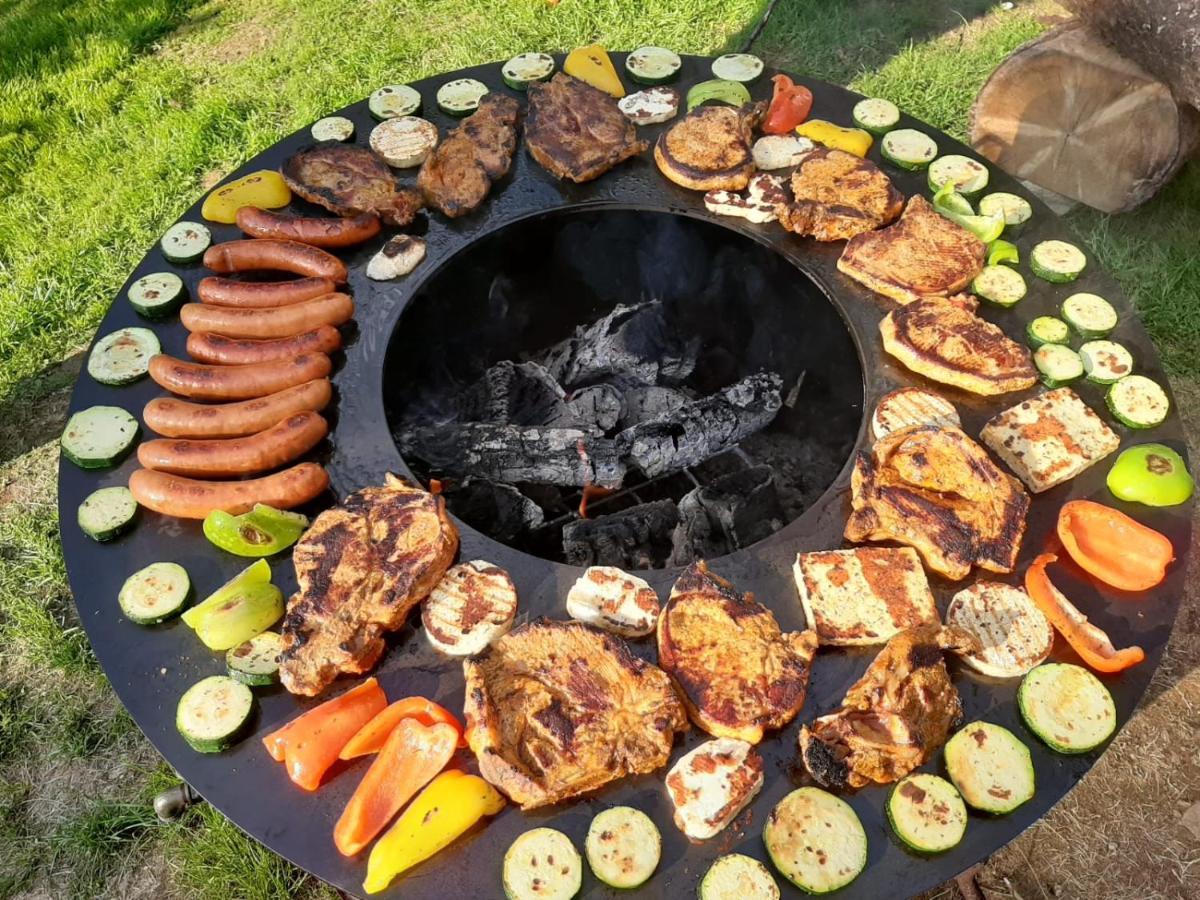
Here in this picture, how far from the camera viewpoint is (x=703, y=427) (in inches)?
169

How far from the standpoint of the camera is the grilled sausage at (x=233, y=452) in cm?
321

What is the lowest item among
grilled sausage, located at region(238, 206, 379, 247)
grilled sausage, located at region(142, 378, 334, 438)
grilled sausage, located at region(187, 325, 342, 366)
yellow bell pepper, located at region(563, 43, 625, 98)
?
grilled sausage, located at region(142, 378, 334, 438)

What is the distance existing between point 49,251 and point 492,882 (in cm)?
635

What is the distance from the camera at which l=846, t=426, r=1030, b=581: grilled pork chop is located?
3.03 meters

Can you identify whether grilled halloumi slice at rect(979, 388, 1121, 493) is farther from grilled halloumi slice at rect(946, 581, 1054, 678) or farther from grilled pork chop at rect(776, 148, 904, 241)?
grilled pork chop at rect(776, 148, 904, 241)

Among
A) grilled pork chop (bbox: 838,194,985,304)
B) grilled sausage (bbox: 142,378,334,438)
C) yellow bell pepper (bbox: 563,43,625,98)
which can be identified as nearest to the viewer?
grilled sausage (bbox: 142,378,334,438)

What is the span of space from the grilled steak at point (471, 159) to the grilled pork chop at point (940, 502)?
223 cm

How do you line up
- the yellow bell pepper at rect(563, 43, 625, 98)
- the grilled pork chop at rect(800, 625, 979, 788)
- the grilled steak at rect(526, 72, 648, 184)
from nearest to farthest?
the grilled pork chop at rect(800, 625, 979, 788), the grilled steak at rect(526, 72, 648, 184), the yellow bell pepper at rect(563, 43, 625, 98)

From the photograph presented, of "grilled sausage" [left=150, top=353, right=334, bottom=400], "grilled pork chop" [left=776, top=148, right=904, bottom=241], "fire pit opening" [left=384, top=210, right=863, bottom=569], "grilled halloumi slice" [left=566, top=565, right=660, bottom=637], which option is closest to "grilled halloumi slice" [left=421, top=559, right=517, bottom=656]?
"grilled halloumi slice" [left=566, top=565, right=660, bottom=637]

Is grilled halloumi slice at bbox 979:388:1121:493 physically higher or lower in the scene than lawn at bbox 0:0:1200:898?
higher

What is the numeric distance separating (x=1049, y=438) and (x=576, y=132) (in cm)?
260

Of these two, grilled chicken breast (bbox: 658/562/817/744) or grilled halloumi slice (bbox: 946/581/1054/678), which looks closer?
grilled chicken breast (bbox: 658/562/817/744)

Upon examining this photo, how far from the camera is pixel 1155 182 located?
587cm

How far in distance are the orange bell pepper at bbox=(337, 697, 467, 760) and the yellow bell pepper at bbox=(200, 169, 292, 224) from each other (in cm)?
254
